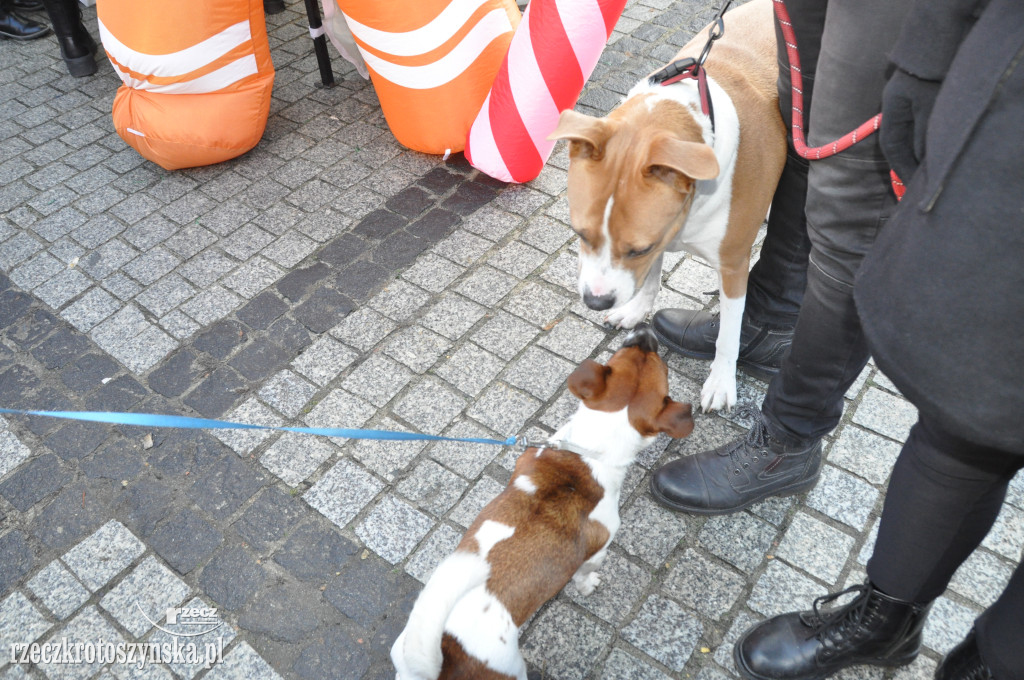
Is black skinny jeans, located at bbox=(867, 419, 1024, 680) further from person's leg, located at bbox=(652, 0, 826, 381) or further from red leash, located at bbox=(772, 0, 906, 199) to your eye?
person's leg, located at bbox=(652, 0, 826, 381)

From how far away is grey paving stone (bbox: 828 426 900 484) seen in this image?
2.86 metres

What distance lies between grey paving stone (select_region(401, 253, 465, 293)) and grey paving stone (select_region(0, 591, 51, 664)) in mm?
2203

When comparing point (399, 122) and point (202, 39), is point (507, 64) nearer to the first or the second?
point (399, 122)

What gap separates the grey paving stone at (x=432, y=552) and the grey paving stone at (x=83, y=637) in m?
1.07

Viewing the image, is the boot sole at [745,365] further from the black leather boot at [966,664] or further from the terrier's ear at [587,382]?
the black leather boot at [966,664]

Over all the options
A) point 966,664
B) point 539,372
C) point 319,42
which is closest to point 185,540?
point 539,372

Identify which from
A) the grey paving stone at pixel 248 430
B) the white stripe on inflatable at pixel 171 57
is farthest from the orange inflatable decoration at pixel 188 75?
the grey paving stone at pixel 248 430

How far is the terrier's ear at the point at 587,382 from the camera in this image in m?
2.39

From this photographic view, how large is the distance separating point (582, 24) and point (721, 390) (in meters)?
Answer: 2.18

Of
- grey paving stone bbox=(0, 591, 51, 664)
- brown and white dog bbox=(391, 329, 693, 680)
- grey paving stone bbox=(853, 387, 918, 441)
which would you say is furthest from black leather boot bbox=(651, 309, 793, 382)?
grey paving stone bbox=(0, 591, 51, 664)

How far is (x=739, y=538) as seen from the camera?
2.68 meters

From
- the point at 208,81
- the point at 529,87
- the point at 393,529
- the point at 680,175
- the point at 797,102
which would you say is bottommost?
the point at 393,529

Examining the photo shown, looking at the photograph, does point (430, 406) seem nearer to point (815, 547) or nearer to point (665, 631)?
point (665, 631)

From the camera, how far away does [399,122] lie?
14.9 ft
